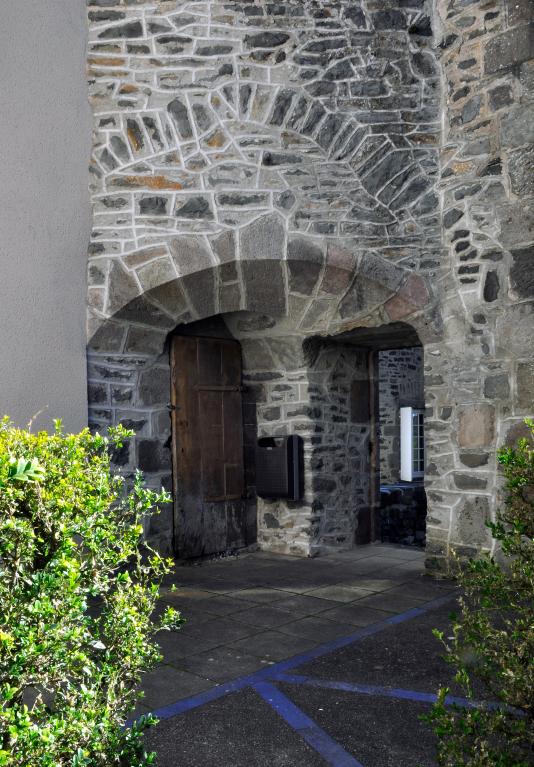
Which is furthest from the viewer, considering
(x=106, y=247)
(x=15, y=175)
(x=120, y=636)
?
(x=106, y=247)

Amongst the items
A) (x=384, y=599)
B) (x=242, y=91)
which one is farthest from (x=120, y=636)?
(x=242, y=91)

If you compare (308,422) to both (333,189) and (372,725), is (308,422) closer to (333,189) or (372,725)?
(333,189)

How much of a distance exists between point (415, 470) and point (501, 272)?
242 inches

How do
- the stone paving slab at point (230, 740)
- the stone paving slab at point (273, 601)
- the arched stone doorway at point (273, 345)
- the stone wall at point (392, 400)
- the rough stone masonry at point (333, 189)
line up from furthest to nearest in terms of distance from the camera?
the stone wall at point (392, 400) < the arched stone doorway at point (273, 345) < the rough stone masonry at point (333, 189) < the stone paving slab at point (273, 601) < the stone paving slab at point (230, 740)

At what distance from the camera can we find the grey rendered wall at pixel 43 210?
14.3 feet

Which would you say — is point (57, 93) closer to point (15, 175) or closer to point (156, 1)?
point (15, 175)

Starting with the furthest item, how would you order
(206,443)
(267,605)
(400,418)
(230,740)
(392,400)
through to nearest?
(400,418)
(392,400)
(206,443)
(267,605)
(230,740)

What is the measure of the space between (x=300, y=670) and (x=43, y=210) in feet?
10.5

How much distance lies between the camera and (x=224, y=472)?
588 cm

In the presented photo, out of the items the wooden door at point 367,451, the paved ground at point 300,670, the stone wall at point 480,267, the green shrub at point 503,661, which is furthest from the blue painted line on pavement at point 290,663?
the wooden door at point 367,451

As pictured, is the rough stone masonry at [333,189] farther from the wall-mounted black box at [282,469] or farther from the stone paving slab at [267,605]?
the wall-mounted black box at [282,469]

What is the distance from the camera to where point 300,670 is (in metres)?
3.21

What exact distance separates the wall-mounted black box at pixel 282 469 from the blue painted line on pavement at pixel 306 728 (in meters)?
2.78

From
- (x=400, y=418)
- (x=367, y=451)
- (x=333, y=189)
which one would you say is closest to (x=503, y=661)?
(x=333, y=189)
